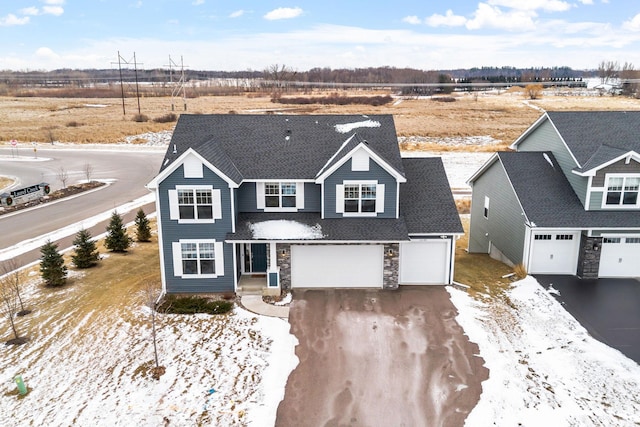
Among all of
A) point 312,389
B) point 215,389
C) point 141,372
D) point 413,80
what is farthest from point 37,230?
point 413,80

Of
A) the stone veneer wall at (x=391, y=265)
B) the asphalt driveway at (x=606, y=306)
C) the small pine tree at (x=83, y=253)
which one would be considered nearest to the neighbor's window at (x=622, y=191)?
the asphalt driveway at (x=606, y=306)

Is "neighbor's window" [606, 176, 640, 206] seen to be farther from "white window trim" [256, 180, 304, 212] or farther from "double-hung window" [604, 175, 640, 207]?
"white window trim" [256, 180, 304, 212]

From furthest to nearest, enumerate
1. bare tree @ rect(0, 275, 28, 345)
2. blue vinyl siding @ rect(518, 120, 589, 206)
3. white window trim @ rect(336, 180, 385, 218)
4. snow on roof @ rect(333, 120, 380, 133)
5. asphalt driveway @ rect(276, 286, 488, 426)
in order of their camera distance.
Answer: snow on roof @ rect(333, 120, 380, 133) → blue vinyl siding @ rect(518, 120, 589, 206) → white window trim @ rect(336, 180, 385, 218) → bare tree @ rect(0, 275, 28, 345) → asphalt driveway @ rect(276, 286, 488, 426)

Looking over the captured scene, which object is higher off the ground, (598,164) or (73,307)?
(598,164)

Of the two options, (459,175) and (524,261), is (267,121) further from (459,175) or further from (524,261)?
(459,175)

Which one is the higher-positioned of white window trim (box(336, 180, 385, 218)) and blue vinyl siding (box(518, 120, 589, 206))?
blue vinyl siding (box(518, 120, 589, 206))

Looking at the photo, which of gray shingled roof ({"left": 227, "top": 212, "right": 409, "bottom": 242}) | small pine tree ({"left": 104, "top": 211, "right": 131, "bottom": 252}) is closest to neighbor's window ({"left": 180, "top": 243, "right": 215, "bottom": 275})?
gray shingled roof ({"left": 227, "top": 212, "right": 409, "bottom": 242})
